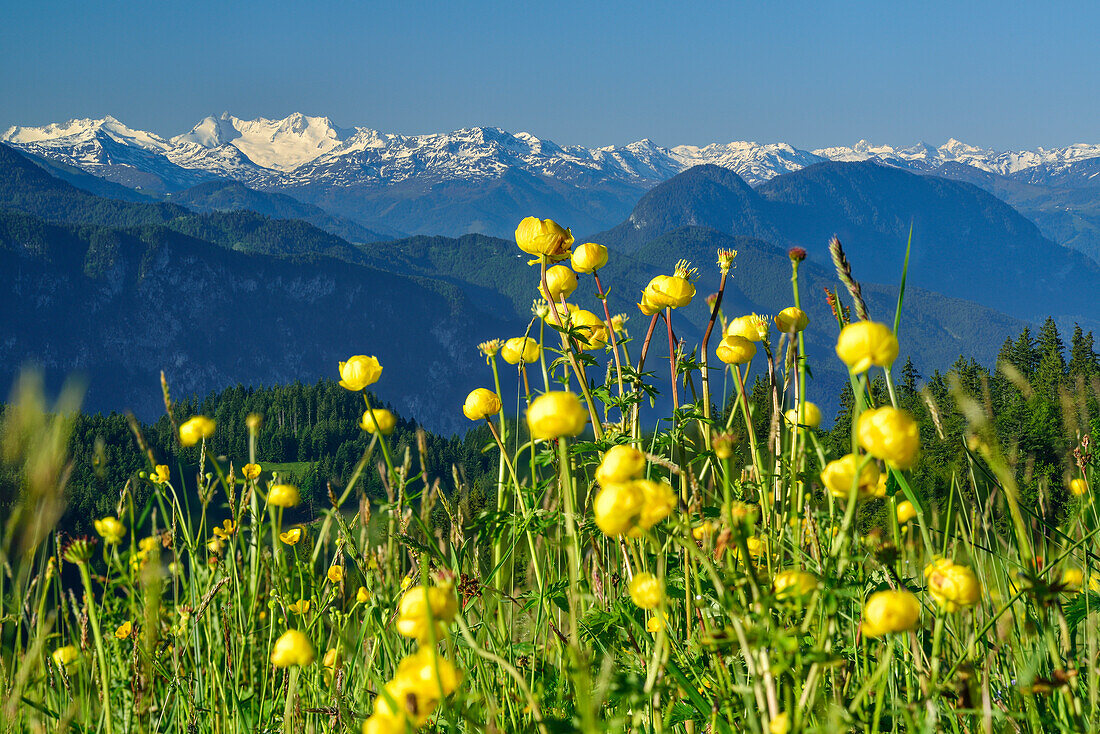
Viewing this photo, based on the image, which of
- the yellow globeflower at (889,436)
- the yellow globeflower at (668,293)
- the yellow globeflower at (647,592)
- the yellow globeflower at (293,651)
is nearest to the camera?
the yellow globeflower at (889,436)

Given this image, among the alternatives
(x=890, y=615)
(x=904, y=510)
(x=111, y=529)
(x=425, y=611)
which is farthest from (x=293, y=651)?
(x=111, y=529)

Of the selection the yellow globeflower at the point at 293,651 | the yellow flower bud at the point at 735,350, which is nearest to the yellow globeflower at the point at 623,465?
the yellow globeflower at the point at 293,651

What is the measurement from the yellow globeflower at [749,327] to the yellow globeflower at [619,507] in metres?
0.91

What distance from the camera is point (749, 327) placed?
1.71 meters

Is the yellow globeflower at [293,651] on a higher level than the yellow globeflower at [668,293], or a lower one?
lower

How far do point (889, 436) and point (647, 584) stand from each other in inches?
15.7

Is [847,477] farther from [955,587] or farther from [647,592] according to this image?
[647,592]

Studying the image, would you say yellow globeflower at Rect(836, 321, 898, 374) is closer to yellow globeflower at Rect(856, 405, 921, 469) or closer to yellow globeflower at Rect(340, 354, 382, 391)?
yellow globeflower at Rect(856, 405, 921, 469)

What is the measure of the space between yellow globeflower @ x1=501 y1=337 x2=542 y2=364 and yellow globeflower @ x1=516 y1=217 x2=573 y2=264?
190 mm

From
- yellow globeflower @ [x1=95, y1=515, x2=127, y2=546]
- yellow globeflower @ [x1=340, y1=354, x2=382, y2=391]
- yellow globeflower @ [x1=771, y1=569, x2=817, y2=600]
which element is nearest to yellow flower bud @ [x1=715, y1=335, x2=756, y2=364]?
yellow globeflower @ [x1=771, y1=569, x2=817, y2=600]

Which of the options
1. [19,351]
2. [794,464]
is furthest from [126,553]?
[19,351]

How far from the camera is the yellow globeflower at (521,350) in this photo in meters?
1.73

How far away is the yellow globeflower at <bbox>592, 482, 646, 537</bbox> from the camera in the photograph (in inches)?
31.9

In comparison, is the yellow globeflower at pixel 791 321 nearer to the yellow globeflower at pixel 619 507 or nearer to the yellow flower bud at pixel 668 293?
the yellow flower bud at pixel 668 293
